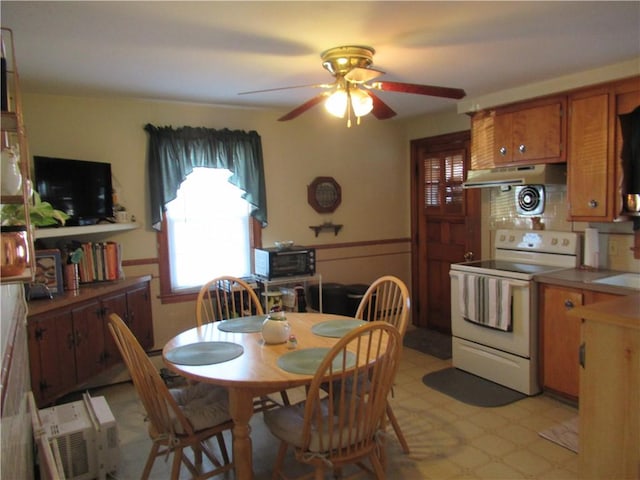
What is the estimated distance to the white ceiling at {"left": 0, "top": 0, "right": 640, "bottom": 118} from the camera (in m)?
2.07

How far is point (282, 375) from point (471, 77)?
2.51 m

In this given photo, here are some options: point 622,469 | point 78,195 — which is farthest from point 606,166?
point 78,195

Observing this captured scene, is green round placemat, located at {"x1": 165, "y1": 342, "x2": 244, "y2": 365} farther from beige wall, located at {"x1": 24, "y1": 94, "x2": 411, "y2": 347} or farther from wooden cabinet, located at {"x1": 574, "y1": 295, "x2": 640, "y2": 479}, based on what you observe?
beige wall, located at {"x1": 24, "y1": 94, "x2": 411, "y2": 347}

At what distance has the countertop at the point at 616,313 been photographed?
1883mm

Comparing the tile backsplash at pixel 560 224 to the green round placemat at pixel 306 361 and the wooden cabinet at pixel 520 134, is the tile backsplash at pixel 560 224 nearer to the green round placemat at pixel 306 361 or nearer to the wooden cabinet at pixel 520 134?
the wooden cabinet at pixel 520 134

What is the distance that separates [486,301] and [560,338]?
56cm

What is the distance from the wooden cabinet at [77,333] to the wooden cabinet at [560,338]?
3.07 m

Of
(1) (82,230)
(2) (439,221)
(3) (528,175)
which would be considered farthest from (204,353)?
(2) (439,221)

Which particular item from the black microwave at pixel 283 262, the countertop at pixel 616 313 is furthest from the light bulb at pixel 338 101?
the black microwave at pixel 283 262

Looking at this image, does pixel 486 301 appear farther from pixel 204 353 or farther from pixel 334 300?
pixel 204 353

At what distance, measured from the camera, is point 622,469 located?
6.54ft

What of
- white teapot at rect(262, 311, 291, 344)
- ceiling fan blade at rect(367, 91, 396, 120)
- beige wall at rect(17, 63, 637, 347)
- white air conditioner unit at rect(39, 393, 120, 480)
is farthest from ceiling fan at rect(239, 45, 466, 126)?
white air conditioner unit at rect(39, 393, 120, 480)

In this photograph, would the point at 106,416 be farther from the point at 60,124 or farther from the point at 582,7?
the point at 582,7

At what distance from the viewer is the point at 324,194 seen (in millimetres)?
4789
